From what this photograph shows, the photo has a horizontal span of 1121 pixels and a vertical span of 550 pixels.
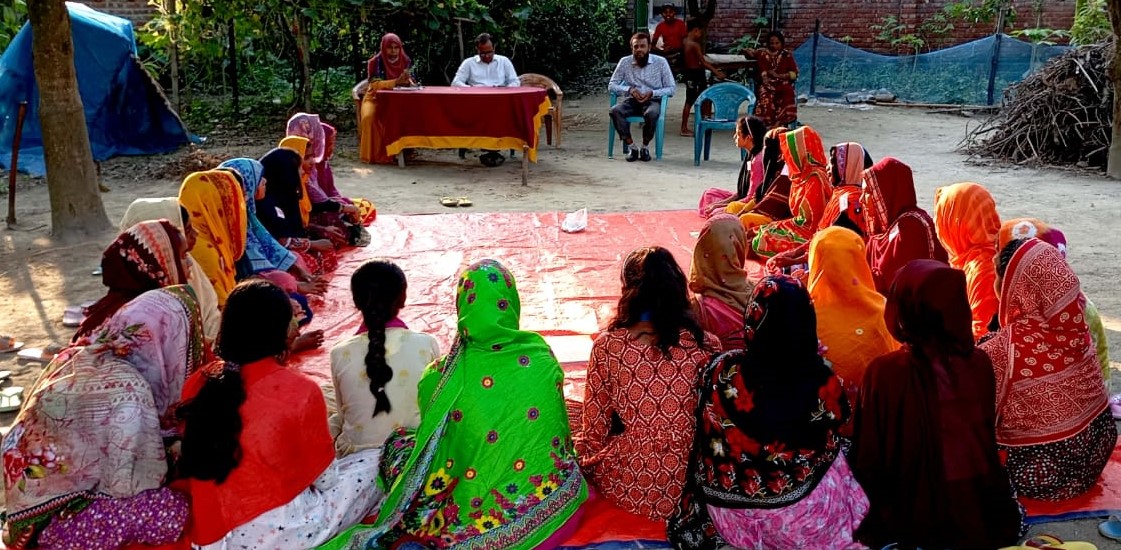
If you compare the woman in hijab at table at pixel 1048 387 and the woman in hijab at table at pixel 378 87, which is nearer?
the woman in hijab at table at pixel 1048 387

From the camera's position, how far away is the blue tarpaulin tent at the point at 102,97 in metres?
8.75

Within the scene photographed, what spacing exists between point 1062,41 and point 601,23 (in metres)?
7.20

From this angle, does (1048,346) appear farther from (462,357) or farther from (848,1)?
(848,1)

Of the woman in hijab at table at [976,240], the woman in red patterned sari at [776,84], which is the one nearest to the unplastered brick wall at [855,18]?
the woman in red patterned sari at [776,84]

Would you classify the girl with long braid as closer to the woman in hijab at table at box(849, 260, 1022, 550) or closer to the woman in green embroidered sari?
the woman in green embroidered sari

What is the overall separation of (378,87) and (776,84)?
4.51 m

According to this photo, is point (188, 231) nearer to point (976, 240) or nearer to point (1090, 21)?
point (976, 240)

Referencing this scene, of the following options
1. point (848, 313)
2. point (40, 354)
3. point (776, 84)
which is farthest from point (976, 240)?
point (776, 84)

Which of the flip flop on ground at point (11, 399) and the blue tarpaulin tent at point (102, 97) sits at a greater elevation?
the blue tarpaulin tent at point (102, 97)

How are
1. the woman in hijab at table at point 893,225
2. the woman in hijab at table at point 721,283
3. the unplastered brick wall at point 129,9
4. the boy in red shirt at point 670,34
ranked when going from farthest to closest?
the unplastered brick wall at point 129,9, the boy in red shirt at point 670,34, the woman in hijab at table at point 893,225, the woman in hijab at table at point 721,283

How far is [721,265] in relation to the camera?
11.5 feet

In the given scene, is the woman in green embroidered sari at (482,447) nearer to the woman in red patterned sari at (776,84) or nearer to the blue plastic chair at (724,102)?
the blue plastic chair at (724,102)

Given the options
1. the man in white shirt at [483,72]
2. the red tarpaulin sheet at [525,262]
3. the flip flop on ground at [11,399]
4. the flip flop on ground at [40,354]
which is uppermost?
the man in white shirt at [483,72]

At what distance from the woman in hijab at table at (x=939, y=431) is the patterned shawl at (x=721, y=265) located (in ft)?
2.94
